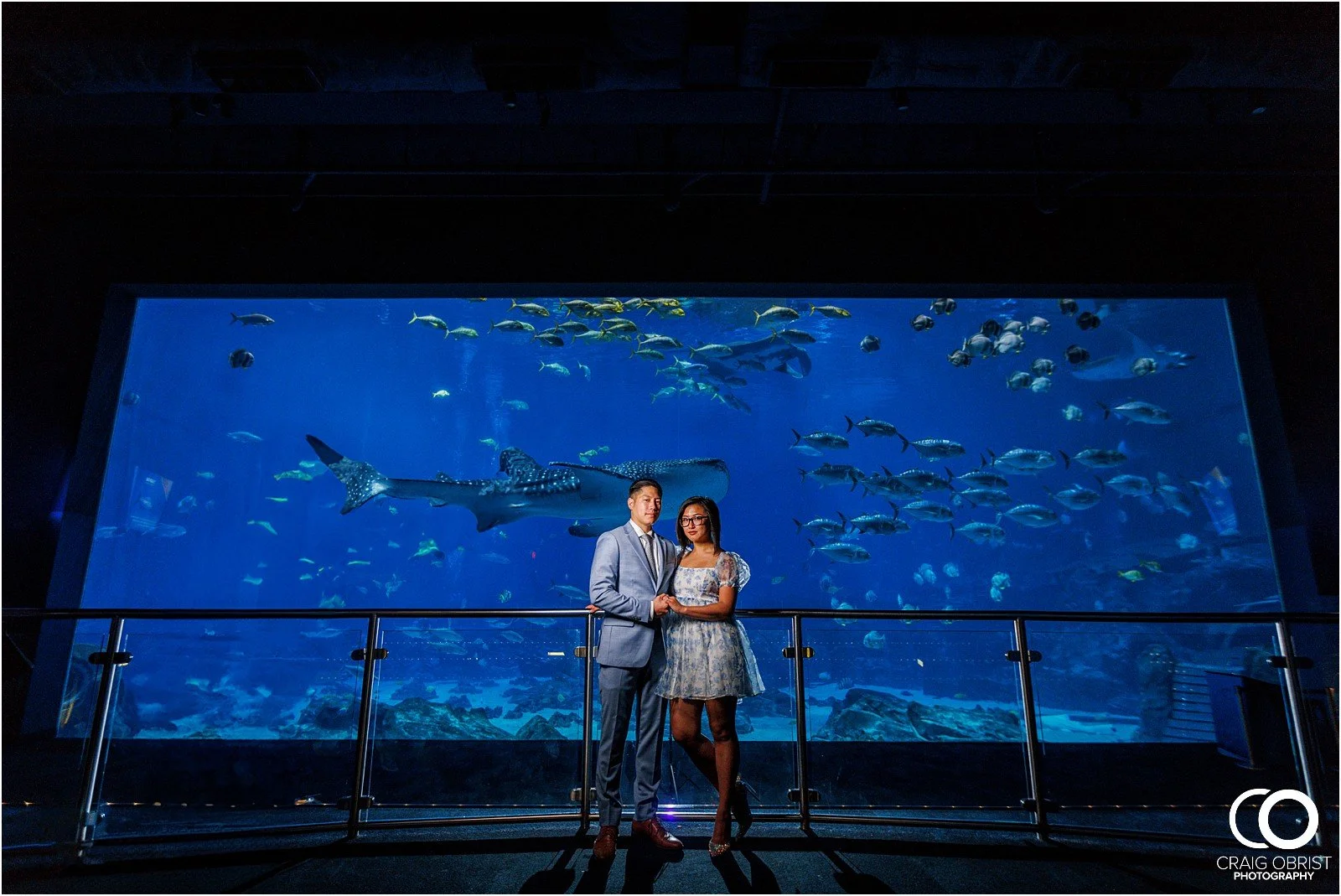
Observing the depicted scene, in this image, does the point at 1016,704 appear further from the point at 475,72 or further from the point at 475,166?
the point at 475,166

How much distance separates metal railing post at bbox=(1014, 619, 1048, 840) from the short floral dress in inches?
72.8

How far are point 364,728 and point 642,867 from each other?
1.83 meters

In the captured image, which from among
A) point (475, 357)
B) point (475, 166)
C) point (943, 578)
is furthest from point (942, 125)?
point (943, 578)

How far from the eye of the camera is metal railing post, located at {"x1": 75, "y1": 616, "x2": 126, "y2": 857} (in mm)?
3314

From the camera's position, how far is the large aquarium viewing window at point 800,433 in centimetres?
1390

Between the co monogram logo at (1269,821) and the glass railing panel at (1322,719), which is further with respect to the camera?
the glass railing panel at (1322,719)

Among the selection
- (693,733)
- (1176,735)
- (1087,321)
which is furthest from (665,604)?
(1087,321)

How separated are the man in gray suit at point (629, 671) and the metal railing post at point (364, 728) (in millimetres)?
1451

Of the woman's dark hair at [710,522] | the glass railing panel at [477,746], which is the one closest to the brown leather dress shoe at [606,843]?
the glass railing panel at [477,746]

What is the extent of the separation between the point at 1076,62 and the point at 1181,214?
351cm

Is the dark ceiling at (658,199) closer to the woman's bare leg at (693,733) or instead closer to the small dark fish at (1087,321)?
the small dark fish at (1087,321)

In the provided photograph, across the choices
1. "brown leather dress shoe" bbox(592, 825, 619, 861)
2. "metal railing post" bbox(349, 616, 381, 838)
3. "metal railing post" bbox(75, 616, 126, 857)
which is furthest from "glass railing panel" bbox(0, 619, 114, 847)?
"brown leather dress shoe" bbox(592, 825, 619, 861)

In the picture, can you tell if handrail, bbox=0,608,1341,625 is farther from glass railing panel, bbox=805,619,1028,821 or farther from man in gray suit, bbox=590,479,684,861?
man in gray suit, bbox=590,479,684,861

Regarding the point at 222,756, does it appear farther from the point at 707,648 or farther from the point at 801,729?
the point at 801,729
